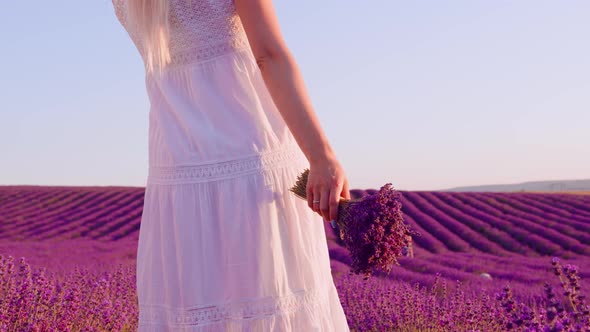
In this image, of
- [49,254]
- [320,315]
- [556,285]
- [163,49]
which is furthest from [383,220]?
[49,254]

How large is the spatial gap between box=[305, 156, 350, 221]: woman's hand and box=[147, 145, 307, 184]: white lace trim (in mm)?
128

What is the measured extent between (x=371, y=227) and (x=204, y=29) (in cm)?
73

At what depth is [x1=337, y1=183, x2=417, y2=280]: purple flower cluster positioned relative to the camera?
1554 mm

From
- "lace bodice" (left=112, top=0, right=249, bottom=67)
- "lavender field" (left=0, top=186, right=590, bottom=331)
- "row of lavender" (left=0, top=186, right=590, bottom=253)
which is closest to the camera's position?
"lace bodice" (left=112, top=0, right=249, bottom=67)

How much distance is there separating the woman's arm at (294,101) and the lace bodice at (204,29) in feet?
0.35

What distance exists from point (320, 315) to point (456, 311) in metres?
2.97

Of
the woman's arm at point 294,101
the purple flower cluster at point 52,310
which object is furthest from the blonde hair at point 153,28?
the purple flower cluster at point 52,310

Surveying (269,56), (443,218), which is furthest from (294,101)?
(443,218)

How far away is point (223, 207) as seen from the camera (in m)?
1.59

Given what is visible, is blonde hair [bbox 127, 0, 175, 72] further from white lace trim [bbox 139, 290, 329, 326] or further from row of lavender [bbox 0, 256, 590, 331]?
row of lavender [bbox 0, 256, 590, 331]

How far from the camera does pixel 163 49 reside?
5.78 feet

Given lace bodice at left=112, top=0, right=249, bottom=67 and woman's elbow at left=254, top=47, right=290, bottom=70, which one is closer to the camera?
woman's elbow at left=254, top=47, right=290, bottom=70

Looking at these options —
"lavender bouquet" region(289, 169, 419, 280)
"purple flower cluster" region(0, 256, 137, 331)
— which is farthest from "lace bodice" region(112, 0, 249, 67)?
"purple flower cluster" region(0, 256, 137, 331)

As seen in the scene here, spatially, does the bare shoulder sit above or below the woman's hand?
above
